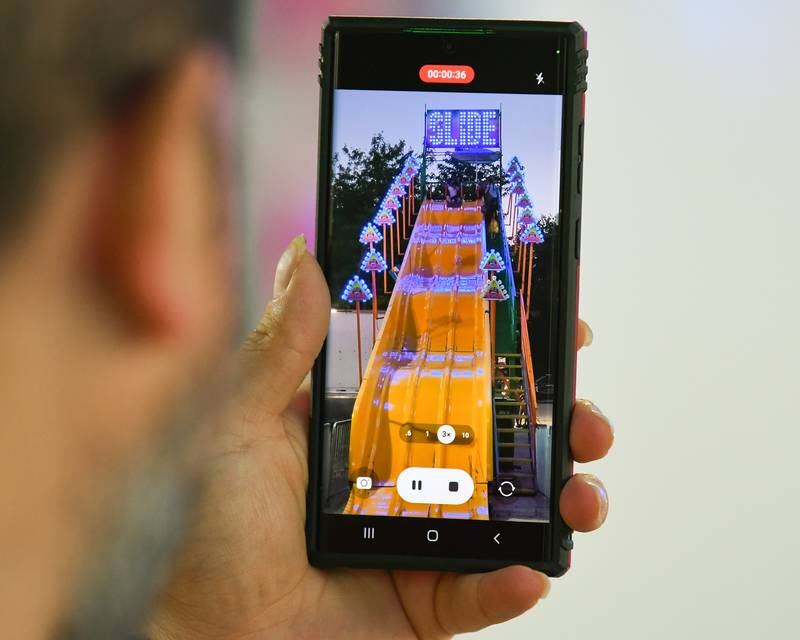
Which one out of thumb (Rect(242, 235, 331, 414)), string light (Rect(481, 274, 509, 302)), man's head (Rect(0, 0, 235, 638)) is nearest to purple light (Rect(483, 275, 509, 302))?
string light (Rect(481, 274, 509, 302))

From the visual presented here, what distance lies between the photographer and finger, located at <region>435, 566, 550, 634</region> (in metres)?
0.51

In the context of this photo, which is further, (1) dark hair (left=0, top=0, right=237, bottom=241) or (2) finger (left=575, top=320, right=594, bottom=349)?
(2) finger (left=575, top=320, right=594, bottom=349)

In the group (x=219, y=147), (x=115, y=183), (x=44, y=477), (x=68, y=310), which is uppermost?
(x=219, y=147)

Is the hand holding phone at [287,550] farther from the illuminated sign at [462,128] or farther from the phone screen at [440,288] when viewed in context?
the illuminated sign at [462,128]

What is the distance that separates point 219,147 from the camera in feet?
3.19

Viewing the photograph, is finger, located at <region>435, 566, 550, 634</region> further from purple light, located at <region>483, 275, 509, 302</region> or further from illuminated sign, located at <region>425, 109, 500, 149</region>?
illuminated sign, located at <region>425, 109, 500, 149</region>

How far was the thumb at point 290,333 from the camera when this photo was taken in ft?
1.79

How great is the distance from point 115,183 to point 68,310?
0.40 ft

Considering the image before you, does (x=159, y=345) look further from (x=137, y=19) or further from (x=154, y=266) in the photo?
(x=137, y=19)

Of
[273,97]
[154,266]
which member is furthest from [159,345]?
[273,97]

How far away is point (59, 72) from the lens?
1.83ft

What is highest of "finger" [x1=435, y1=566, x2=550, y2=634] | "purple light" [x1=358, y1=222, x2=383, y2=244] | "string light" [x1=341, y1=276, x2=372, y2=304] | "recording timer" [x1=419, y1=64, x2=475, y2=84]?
"recording timer" [x1=419, y1=64, x2=475, y2=84]

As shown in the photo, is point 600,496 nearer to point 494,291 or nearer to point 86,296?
point 494,291

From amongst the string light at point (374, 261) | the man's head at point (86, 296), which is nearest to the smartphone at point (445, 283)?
the string light at point (374, 261)
